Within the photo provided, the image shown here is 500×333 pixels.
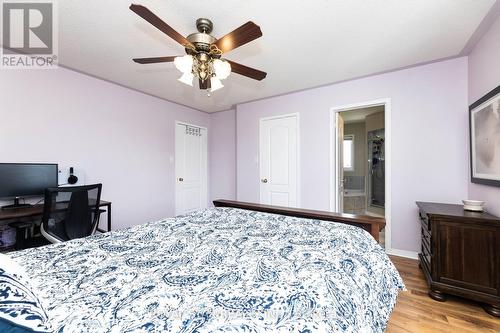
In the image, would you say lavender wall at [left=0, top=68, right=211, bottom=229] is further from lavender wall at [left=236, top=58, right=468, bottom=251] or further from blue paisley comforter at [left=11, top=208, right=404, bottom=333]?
lavender wall at [left=236, top=58, right=468, bottom=251]

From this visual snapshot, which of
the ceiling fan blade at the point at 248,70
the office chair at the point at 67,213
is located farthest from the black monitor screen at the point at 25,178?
the ceiling fan blade at the point at 248,70

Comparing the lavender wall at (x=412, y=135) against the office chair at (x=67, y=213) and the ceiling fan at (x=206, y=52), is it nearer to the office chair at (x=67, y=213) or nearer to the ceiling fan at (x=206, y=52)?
the ceiling fan at (x=206, y=52)

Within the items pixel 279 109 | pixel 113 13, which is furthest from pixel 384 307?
pixel 279 109

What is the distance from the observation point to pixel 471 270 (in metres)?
1.95

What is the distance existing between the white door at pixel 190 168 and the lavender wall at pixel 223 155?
0.62 feet

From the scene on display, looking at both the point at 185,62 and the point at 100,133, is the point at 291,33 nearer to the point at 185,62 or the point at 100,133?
the point at 185,62

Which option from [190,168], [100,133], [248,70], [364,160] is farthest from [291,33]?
[364,160]

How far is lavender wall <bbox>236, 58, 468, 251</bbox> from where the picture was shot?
105 inches

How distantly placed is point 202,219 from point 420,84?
10.1 feet

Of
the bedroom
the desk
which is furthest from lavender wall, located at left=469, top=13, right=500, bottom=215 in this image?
the desk

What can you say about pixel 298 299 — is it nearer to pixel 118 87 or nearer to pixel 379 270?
pixel 379 270

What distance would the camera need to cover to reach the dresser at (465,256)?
186cm

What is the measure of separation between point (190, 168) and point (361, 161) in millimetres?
4601

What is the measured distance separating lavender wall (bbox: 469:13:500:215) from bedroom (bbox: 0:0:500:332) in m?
0.02
